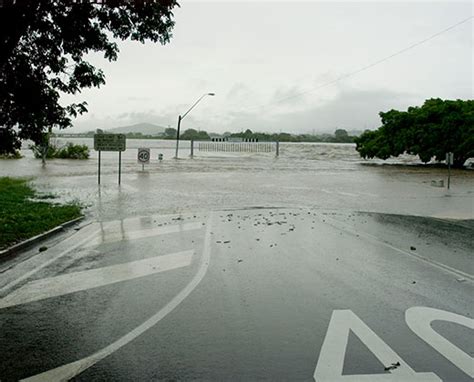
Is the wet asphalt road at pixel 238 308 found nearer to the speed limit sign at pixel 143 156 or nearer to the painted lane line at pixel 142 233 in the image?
the painted lane line at pixel 142 233

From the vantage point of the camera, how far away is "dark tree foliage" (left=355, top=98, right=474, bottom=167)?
128 feet

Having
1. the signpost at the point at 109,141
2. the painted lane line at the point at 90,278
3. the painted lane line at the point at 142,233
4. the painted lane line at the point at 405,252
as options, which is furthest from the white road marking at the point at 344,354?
the signpost at the point at 109,141

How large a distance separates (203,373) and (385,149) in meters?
44.2

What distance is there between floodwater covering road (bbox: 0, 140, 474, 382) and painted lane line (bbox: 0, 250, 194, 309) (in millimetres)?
35

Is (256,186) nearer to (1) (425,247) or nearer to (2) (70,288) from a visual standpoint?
(1) (425,247)

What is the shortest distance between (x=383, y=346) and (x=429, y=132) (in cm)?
4103

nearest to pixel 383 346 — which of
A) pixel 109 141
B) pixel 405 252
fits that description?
pixel 405 252

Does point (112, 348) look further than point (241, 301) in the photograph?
No

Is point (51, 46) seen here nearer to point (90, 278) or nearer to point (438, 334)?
point (90, 278)

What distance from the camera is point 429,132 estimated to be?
41344 millimetres

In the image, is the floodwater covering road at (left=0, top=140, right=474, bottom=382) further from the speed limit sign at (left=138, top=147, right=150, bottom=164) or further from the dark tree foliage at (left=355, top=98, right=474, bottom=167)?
the dark tree foliage at (left=355, top=98, right=474, bottom=167)

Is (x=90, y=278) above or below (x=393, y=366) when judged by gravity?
below

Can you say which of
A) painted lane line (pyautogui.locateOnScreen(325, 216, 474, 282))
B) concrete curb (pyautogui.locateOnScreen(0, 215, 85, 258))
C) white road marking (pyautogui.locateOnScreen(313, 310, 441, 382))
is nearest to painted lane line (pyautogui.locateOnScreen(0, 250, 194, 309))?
concrete curb (pyautogui.locateOnScreen(0, 215, 85, 258))

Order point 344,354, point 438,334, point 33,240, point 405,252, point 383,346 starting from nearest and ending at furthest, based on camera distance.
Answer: point 344,354, point 383,346, point 438,334, point 405,252, point 33,240
